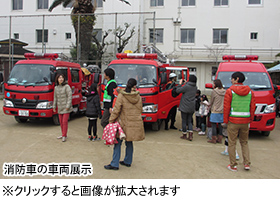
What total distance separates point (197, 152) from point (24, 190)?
4166 mm

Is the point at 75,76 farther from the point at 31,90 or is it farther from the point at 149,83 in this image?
the point at 149,83

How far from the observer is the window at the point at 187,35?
25.0 meters

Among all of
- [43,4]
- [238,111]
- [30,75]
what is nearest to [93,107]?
[30,75]

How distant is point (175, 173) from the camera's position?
5.07 metres

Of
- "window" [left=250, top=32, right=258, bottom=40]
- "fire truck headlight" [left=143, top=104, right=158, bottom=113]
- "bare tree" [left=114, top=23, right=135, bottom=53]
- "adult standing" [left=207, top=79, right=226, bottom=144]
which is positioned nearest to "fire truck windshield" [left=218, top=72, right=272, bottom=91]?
"adult standing" [left=207, top=79, right=226, bottom=144]

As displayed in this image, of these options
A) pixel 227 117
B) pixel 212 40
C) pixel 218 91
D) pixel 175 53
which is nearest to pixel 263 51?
pixel 212 40

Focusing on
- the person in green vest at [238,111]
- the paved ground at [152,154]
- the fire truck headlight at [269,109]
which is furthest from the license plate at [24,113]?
A: the fire truck headlight at [269,109]

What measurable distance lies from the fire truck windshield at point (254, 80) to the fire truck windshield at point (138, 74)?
229 centimetres

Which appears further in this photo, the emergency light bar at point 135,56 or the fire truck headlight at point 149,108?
the emergency light bar at point 135,56

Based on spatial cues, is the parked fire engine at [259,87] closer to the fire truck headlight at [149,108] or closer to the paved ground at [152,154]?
the paved ground at [152,154]

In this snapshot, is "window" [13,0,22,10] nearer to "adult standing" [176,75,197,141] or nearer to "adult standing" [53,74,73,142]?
"adult standing" [53,74,73,142]

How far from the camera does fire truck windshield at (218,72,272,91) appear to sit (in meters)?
7.94

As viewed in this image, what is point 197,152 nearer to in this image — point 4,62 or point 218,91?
point 218,91

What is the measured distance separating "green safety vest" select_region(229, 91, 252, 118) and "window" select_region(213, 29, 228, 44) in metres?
21.2
